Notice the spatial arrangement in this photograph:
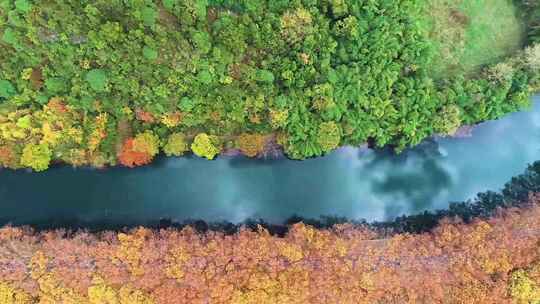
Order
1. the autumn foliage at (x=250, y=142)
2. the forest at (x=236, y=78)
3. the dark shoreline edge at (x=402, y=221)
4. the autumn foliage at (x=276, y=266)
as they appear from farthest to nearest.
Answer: the dark shoreline edge at (x=402, y=221), the autumn foliage at (x=250, y=142), the autumn foliage at (x=276, y=266), the forest at (x=236, y=78)

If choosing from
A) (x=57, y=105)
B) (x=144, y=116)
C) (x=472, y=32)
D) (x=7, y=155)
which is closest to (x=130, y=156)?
(x=144, y=116)

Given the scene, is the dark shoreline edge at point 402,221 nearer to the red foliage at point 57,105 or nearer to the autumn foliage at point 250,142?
the autumn foliage at point 250,142

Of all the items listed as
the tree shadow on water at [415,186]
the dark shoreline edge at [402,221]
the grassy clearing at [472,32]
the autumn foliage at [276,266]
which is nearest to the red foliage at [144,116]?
the autumn foliage at [276,266]

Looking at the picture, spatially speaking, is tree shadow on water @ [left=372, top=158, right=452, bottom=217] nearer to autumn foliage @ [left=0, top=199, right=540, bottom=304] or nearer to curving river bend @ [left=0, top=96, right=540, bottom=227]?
curving river bend @ [left=0, top=96, right=540, bottom=227]

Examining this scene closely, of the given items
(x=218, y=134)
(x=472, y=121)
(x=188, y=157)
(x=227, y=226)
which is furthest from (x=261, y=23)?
(x=472, y=121)

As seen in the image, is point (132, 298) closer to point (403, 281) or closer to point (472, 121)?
point (403, 281)
